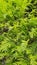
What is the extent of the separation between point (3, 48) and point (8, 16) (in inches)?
17.9

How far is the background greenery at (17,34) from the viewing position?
1.70 metres

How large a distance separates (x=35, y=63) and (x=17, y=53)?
0.21 meters

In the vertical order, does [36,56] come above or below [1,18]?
below

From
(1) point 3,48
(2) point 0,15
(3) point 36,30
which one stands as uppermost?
(2) point 0,15

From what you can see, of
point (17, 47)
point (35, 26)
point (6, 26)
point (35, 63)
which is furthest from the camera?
point (6, 26)

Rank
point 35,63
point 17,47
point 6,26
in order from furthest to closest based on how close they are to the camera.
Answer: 1. point 6,26
2. point 17,47
3. point 35,63

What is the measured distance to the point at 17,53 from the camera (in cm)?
173

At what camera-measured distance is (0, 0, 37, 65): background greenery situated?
1.70 meters

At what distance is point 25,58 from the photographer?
171 centimetres

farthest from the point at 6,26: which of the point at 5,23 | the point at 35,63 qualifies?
the point at 35,63

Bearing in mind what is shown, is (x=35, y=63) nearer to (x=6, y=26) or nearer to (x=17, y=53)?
(x=17, y=53)

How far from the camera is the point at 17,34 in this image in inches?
73.1

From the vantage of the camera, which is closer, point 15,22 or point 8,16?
point 15,22

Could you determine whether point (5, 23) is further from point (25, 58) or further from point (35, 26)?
point (25, 58)
